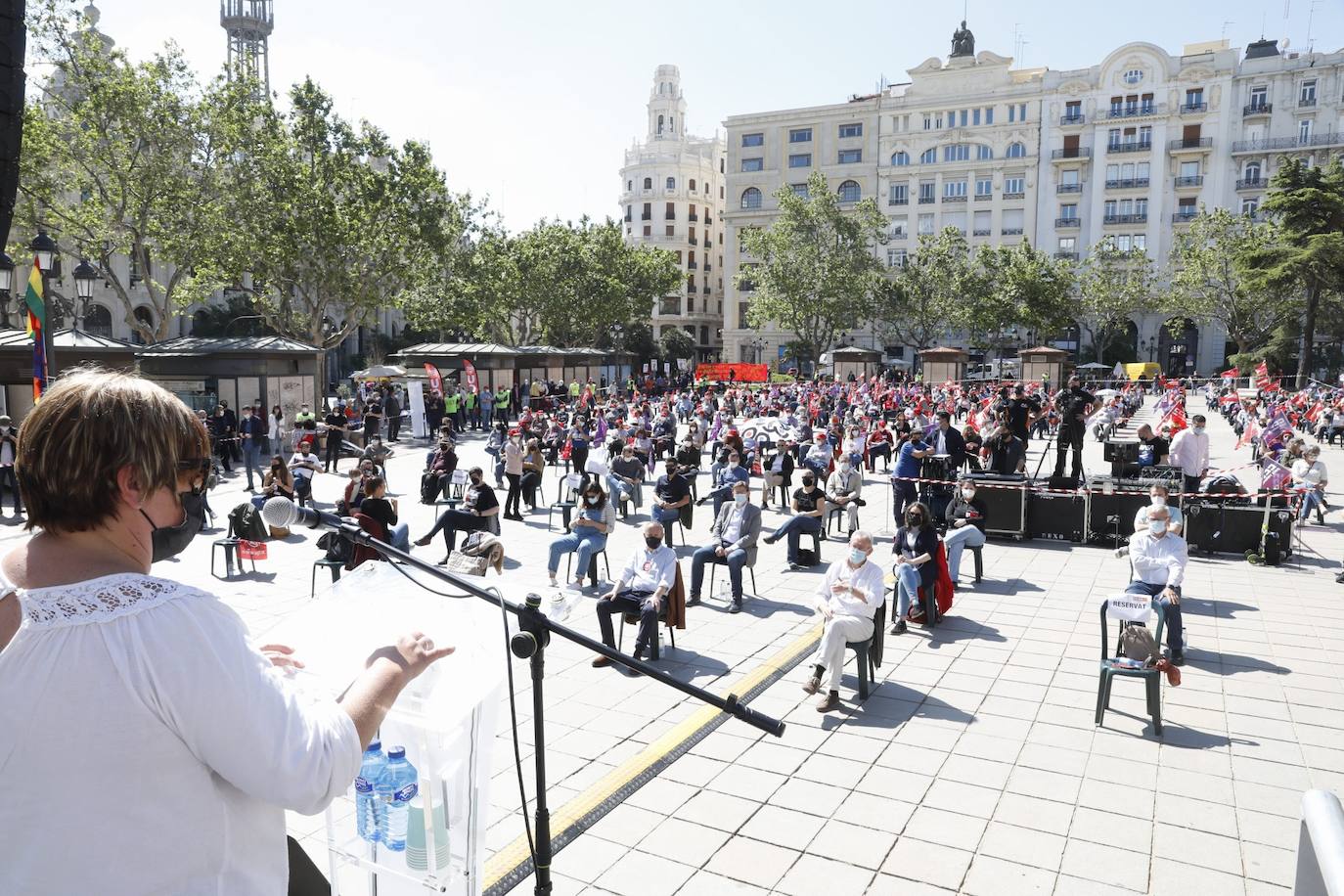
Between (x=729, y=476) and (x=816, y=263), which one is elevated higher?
(x=816, y=263)

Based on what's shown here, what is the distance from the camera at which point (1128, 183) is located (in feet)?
218

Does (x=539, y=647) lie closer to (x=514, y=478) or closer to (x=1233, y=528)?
(x=1233, y=528)

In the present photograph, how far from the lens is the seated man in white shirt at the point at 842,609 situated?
7.65m

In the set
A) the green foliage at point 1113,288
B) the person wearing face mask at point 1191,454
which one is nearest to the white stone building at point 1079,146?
the green foliage at point 1113,288

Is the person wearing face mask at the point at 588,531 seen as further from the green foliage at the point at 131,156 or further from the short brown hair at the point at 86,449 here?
the green foliage at the point at 131,156

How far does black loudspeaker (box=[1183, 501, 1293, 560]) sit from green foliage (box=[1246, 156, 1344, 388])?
2943 cm

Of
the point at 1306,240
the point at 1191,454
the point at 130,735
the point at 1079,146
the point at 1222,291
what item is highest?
the point at 1079,146

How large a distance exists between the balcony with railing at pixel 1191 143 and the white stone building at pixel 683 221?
43.6 meters

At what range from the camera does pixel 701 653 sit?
9070mm

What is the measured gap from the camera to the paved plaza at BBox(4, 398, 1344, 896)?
17.1 ft

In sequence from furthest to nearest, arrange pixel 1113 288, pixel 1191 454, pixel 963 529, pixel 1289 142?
pixel 1289 142 < pixel 1113 288 < pixel 1191 454 < pixel 963 529

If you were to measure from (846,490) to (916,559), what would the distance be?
5500 millimetres

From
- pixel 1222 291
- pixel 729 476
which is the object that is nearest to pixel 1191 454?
pixel 729 476

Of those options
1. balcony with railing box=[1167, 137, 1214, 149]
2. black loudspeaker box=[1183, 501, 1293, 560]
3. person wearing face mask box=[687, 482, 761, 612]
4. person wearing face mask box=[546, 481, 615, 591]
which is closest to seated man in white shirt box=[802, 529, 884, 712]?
person wearing face mask box=[687, 482, 761, 612]
